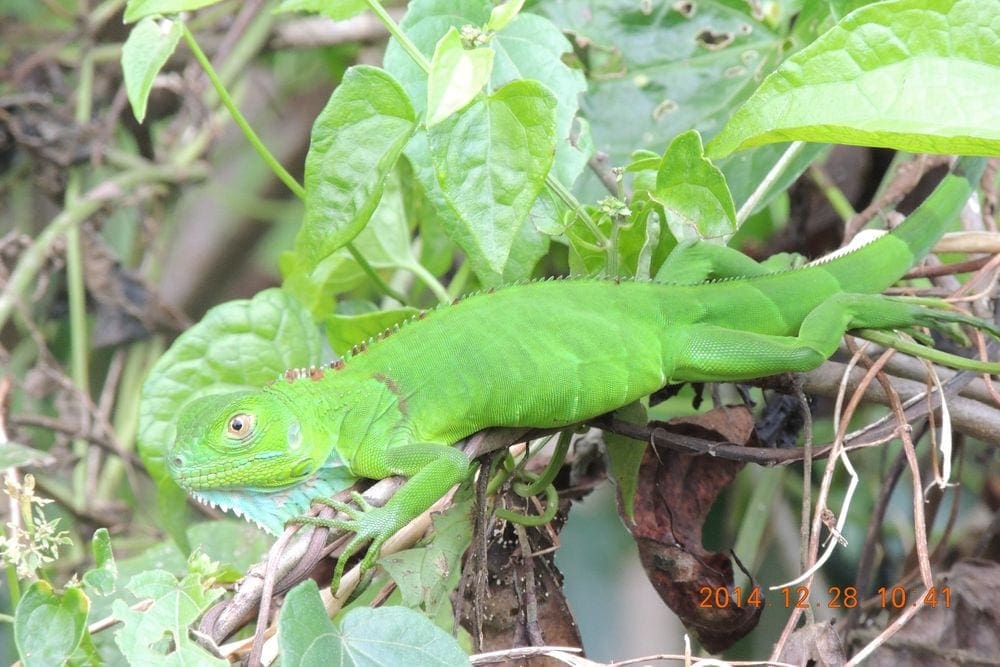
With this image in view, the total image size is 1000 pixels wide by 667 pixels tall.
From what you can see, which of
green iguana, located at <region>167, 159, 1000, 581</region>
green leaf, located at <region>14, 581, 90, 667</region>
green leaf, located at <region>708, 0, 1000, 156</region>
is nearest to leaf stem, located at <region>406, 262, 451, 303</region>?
green iguana, located at <region>167, 159, 1000, 581</region>

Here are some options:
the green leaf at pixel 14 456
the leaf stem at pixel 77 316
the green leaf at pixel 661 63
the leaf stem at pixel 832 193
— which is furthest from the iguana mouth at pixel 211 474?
the leaf stem at pixel 832 193

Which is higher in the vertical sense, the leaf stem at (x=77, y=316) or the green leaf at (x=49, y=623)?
the green leaf at (x=49, y=623)

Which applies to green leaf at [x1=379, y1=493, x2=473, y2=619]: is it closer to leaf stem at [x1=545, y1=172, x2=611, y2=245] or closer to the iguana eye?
the iguana eye

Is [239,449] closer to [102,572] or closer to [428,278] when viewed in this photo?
[102,572]

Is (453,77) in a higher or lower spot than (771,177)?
higher

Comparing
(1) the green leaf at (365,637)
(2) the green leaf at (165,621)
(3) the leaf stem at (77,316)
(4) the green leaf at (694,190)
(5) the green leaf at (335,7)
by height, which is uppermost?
(5) the green leaf at (335,7)

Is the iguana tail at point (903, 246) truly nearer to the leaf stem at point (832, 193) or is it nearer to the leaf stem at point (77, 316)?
the leaf stem at point (832, 193)

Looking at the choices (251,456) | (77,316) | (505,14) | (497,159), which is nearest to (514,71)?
(505,14)
